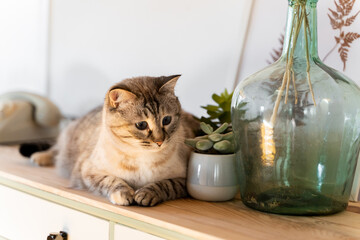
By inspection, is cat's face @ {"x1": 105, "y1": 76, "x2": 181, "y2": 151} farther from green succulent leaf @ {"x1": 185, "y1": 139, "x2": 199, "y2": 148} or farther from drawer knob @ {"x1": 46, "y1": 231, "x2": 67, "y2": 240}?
drawer knob @ {"x1": 46, "y1": 231, "x2": 67, "y2": 240}

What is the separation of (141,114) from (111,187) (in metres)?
0.21

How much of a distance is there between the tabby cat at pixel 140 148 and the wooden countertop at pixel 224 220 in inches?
1.4

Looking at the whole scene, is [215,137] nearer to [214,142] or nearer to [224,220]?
[214,142]

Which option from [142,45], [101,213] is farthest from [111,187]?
[142,45]

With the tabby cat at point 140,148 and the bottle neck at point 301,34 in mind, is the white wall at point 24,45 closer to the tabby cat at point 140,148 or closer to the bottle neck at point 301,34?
the tabby cat at point 140,148

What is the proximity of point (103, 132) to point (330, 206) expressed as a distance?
65 cm

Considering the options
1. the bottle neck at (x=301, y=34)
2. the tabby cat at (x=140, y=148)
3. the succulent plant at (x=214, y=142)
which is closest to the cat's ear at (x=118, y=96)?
the tabby cat at (x=140, y=148)

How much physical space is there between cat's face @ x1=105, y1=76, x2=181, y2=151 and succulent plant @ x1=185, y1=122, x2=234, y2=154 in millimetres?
70

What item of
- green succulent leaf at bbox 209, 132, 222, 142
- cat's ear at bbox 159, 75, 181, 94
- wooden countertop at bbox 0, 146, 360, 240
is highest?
cat's ear at bbox 159, 75, 181, 94

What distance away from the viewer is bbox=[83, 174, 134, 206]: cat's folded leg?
996 millimetres

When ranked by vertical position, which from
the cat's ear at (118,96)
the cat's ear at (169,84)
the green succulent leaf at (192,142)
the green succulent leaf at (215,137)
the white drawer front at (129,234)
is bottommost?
the white drawer front at (129,234)

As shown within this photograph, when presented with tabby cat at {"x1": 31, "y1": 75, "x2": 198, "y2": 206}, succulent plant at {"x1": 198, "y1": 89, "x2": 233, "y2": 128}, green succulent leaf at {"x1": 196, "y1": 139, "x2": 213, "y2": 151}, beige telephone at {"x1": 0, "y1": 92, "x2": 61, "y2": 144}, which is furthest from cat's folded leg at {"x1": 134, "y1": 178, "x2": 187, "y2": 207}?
beige telephone at {"x1": 0, "y1": 92, "x2": 61, "y2": 144}

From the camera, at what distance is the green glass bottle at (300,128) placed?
95cm

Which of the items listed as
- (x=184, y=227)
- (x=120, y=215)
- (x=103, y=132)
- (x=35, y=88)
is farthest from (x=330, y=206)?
(x=35, y=88)
